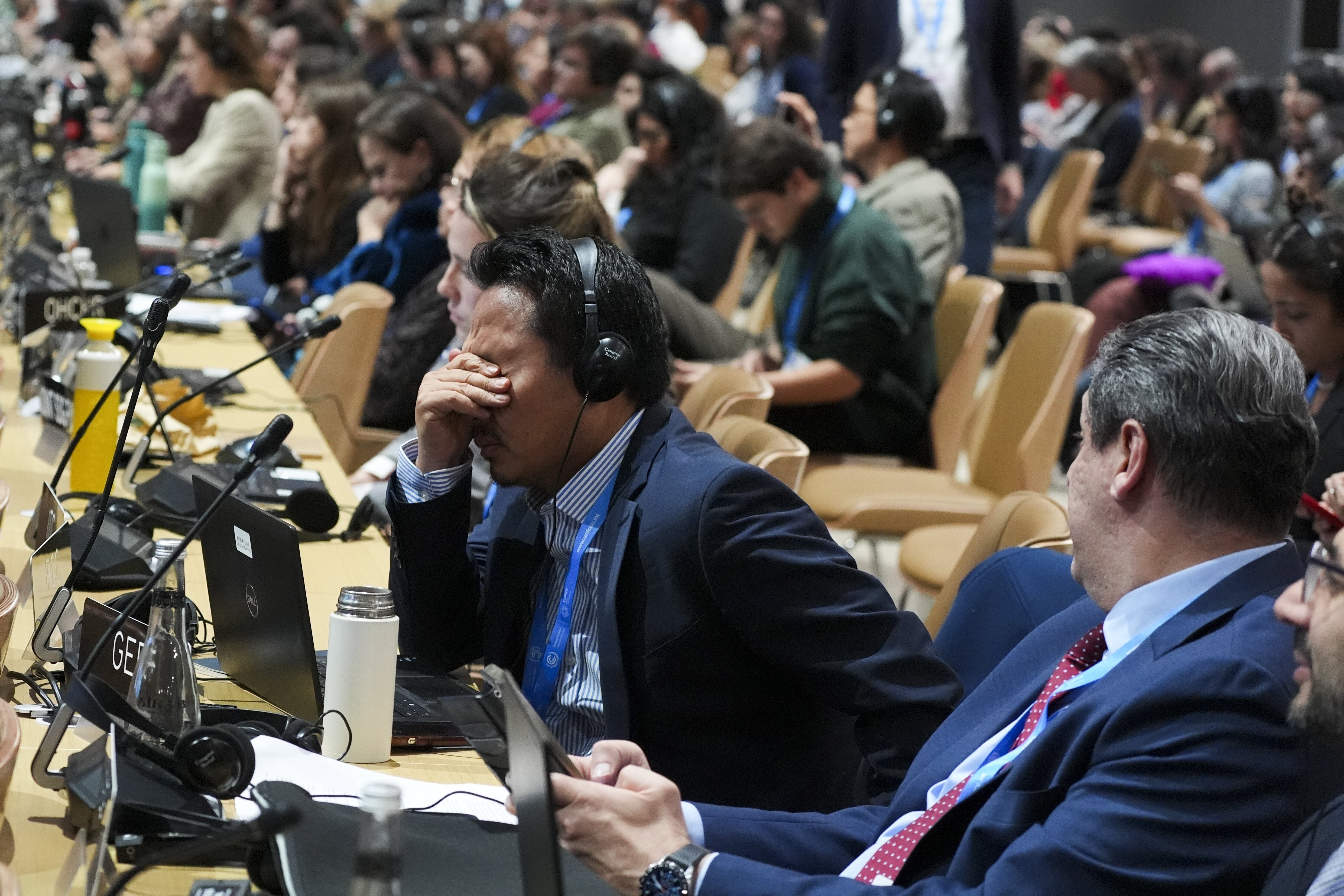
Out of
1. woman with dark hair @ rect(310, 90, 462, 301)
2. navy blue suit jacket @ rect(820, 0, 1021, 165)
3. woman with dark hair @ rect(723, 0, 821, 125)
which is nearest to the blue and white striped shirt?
woman with dark hair @ rect(310, 90, 462, 301)

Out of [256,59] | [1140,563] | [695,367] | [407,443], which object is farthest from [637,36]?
[1140,563]

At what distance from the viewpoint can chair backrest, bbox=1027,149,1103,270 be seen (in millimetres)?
7375

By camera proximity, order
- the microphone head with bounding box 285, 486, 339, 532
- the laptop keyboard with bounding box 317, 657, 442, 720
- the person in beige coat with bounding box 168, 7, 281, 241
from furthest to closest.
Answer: the person in beige coat with bounding box 168, 7, 281, 241 < the microphone head with bounding box 285, 486, 339, 532 < the laptop keyboard with bounding box 317, 657, 442, 720

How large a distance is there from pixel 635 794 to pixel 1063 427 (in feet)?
7.81

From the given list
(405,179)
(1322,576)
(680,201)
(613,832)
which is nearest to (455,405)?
(613,832)

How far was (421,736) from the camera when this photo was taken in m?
1.60

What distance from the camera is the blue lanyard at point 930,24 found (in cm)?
563

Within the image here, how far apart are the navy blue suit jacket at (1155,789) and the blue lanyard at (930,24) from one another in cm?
466

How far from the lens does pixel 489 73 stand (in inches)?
315

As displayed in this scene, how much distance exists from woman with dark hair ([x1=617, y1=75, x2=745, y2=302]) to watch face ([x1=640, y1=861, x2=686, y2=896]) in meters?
3.79

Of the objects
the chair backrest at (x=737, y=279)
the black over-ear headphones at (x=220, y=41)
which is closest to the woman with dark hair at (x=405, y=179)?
the chair backrest at (x=737, y=279)

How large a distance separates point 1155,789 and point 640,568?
695 mm

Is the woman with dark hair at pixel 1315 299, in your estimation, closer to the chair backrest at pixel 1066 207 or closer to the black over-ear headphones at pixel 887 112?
the black over-ear headphones at pixel 887 112

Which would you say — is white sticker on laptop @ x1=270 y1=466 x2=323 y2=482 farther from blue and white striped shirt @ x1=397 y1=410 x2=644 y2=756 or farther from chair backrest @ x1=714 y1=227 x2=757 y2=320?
chair backrest @ x1=714 y1=227 x2=757 y2=320
